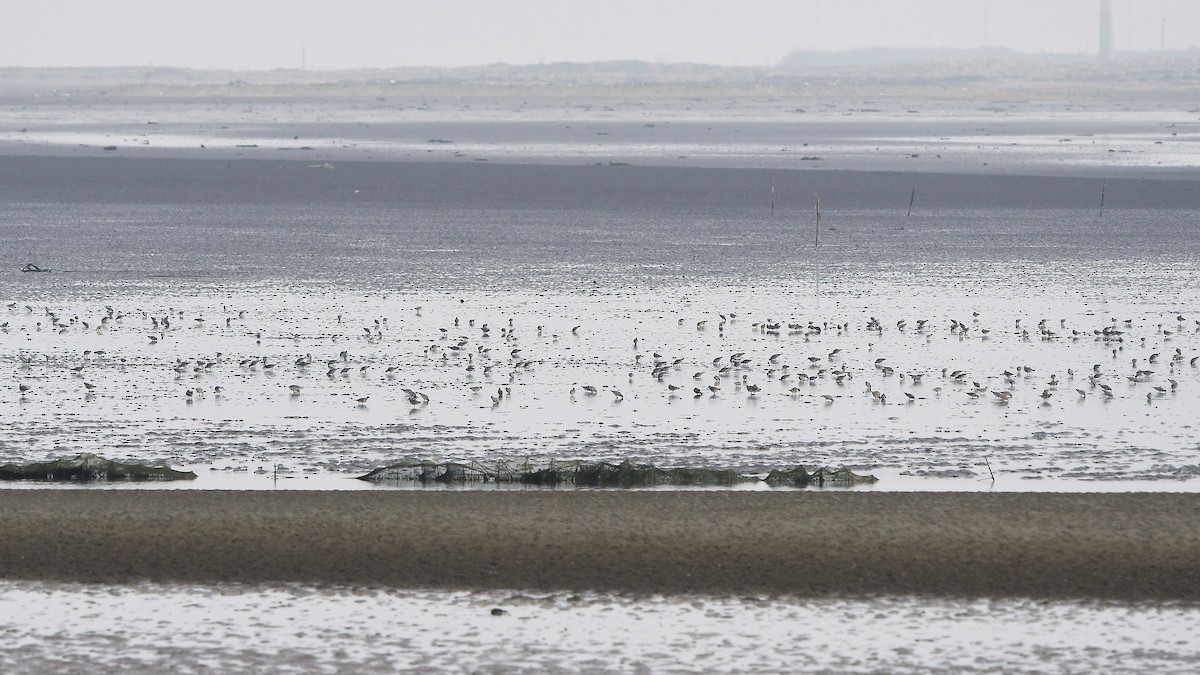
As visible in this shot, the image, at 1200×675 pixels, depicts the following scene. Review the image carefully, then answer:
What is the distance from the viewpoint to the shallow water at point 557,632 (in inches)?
632

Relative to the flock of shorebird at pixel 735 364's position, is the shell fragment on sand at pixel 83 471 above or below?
below

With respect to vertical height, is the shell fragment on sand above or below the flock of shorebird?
below

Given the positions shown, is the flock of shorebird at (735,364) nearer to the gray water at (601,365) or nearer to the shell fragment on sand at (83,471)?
the gray water at (601,365)

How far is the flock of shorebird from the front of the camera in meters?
30.2

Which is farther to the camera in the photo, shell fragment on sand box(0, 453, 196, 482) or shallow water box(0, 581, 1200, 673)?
shell fragment on sand box(0, 453, 196, 482)

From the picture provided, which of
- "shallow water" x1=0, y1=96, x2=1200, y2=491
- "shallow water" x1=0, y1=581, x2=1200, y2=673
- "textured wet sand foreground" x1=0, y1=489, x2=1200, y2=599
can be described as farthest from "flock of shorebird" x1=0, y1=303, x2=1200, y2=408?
"shallow water" x1=0, y1=581, x2=1200, y2=673

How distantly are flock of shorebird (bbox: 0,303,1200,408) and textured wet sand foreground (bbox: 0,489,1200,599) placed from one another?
796cm

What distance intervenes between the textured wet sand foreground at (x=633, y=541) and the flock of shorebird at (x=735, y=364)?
7956 millimetres

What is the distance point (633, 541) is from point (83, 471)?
7387 mm

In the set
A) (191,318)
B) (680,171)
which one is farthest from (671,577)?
(680,171)

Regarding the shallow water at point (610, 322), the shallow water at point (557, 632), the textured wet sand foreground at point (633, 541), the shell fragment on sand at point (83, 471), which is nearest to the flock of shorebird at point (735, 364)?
the shallow water at point (610, 322)

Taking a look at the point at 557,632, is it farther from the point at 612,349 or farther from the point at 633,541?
the point at 612,349

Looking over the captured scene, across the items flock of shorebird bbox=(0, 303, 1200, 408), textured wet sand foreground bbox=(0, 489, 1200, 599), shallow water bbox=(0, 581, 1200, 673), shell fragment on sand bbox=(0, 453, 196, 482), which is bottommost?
shallow water bbox=(0, 581, 1200, 673)

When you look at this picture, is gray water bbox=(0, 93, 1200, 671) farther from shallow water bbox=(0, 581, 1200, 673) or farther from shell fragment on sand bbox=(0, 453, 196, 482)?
shell fragment on sand bbox=(0, 453, 196, 482)
